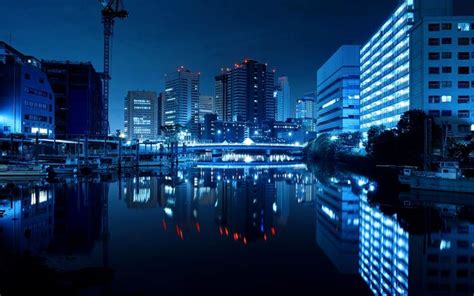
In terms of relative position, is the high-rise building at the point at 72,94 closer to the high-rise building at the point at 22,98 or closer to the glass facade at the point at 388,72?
the high-rise building at the point at 22,98

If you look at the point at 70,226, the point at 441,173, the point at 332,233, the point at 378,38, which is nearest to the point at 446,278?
the point at 332,233

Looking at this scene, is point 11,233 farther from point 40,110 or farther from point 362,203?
point 40,110

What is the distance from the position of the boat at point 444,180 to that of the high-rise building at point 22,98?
2236 inches

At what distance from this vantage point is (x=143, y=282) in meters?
14.0

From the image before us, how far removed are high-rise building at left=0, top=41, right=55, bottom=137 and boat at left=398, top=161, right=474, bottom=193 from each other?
2236 inches

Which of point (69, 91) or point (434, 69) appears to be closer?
point (434, 69)

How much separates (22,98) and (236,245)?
64954 millimetres

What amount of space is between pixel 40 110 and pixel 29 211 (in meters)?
56.6

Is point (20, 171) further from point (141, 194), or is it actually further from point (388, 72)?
point (388, 72)

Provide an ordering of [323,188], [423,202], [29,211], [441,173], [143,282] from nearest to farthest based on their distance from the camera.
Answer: [143,282] < [29,211] < [423,202] < [441,173] < [323,188]

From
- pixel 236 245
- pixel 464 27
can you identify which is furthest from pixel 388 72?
pixel 236 245

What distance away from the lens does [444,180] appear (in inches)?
1371

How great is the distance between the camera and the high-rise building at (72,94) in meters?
95.4

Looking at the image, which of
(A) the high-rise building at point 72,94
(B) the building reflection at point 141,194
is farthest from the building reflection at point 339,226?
(A) the high-rise building at point 72,94
